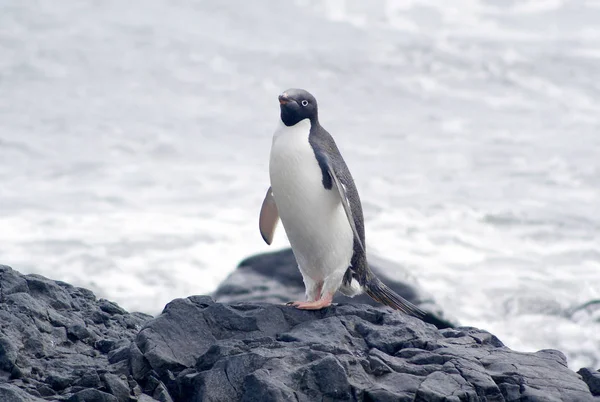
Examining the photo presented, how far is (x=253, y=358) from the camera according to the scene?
4848 mm

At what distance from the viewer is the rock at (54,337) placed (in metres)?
4.76

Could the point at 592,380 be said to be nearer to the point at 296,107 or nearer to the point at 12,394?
the point at 296,107

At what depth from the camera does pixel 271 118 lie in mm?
18828

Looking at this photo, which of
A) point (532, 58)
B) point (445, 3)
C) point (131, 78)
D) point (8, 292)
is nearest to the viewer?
point (8, 292)

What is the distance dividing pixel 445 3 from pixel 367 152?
9.85 m

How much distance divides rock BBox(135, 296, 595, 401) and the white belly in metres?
0.52

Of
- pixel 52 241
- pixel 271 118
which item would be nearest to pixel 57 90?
pixel 271 118

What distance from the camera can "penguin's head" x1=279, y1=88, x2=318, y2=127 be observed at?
6035 mm

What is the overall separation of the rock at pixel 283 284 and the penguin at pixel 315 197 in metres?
3.59

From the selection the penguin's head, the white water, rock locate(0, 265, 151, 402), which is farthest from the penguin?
the white water

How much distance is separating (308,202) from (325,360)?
55.9 inches

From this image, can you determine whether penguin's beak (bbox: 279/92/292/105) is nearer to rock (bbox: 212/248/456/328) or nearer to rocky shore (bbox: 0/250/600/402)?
rocky shore (bbox: 0/250/600/402)

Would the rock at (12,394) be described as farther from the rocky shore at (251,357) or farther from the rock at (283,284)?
the rock at (283,284)

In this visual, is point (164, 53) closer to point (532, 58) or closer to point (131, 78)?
point (131, 78)
